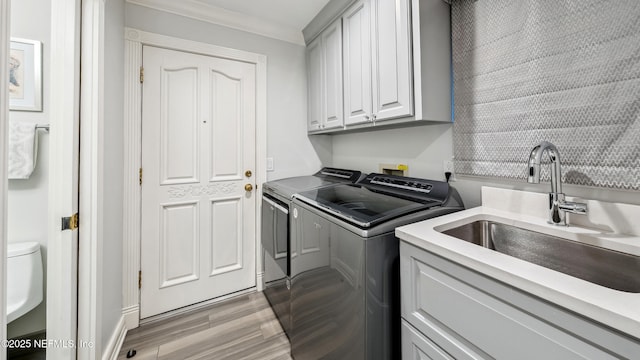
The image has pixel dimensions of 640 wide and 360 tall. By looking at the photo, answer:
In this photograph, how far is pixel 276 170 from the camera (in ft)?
7.92

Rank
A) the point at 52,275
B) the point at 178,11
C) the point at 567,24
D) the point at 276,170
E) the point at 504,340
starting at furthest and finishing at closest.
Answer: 1. the point at 276,170
2. the point at 178,11
3. the point at 52,275
4. the point at 567,24
5. the point at 504,340

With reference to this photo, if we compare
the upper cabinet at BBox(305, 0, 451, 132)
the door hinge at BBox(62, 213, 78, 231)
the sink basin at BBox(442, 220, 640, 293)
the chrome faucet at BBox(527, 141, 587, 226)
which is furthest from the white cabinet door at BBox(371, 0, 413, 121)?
the door hinge at BBox(62, 213, 78, 231)

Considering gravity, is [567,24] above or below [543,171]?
above

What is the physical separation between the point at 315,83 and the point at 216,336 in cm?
222

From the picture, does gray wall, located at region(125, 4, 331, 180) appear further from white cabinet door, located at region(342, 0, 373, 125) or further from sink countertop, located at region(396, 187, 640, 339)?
sink countertop, located at region(396, 187, 640, 339)

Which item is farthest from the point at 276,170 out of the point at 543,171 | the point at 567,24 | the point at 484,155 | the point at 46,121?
the point at 567,24

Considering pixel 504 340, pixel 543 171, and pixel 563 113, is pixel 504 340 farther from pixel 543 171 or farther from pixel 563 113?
pixel 563 113

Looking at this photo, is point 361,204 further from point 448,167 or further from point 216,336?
point 216,336

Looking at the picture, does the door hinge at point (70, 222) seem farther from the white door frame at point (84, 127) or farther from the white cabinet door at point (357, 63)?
the white cabinet door at point (357, 63)

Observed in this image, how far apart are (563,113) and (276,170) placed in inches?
79.8

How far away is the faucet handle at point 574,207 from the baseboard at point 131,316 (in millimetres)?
2674

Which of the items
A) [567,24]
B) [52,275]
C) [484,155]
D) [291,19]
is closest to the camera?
[567,24]

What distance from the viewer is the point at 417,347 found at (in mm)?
888

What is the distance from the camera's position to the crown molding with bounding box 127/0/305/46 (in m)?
1.93
